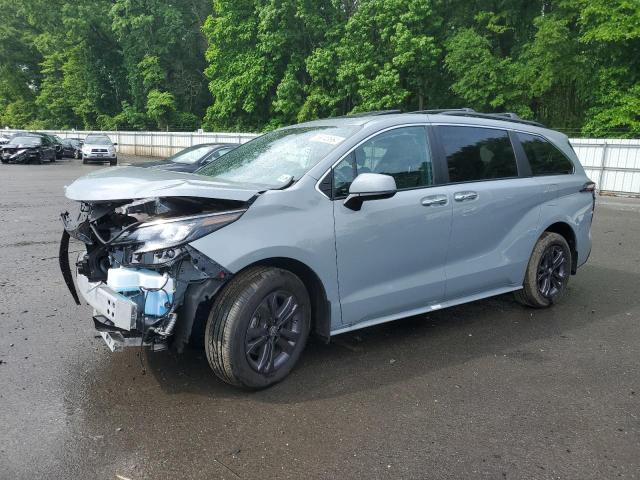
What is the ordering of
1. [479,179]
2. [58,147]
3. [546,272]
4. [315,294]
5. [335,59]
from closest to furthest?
1. [315,294]
2. [479,179]
3. [546,272]
4. [58,147]
5. [335,59]

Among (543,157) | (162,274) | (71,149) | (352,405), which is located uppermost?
(543,157)

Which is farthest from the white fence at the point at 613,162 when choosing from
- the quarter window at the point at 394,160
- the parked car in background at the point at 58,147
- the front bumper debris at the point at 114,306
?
the parked car in background at the point at 58,147

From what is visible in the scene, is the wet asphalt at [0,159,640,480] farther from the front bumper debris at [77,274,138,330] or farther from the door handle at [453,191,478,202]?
the door handle at [453,191,478,202]

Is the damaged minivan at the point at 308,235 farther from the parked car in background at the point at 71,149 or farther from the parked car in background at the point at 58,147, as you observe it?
the parked car in background at the point at 71,149

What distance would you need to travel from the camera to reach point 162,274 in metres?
3.27

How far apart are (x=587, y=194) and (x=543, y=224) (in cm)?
88

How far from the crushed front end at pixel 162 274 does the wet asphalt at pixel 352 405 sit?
49cm

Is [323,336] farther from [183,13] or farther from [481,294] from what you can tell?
[183,13]

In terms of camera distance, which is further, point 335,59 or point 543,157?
point 335,59

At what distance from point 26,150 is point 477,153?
2776 centimetres

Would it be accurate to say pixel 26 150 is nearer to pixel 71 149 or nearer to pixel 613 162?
pixel 71 149

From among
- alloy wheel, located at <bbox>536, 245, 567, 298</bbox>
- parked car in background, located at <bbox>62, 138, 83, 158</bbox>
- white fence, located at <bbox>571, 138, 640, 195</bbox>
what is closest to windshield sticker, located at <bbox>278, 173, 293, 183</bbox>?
alloy wheel, located at <bbox>536, 245, 567, 298</bbox>

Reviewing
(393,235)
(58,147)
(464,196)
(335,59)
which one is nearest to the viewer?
(393,235)

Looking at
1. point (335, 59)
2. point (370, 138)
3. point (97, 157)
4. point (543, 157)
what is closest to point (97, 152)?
point (97, 157)
